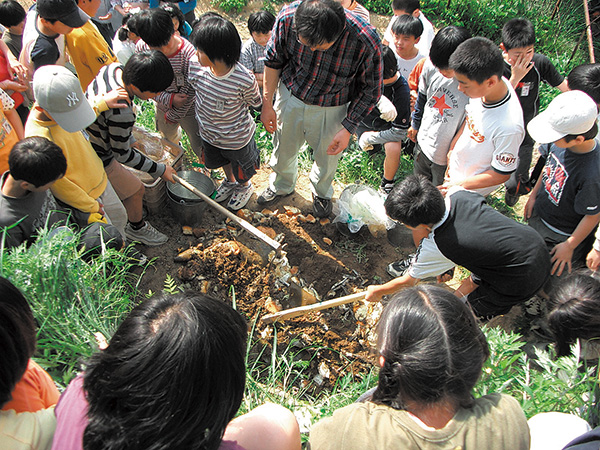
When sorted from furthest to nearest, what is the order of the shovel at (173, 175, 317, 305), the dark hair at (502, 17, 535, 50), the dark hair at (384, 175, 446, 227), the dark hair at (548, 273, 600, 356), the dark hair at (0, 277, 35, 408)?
the dark hair at (502, 17, 535, 50) < the shovel at (173, 175, 317, 305) < the dark hair at (384, 175, 446, 227) < the dark hair at (548, 273, 600, 356) < the dark hair at (0, 277, 35, 408)

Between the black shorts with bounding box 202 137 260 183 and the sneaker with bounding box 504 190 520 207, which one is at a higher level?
the black shorts with bounding box 202 137 260 183

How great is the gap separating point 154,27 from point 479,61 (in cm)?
253

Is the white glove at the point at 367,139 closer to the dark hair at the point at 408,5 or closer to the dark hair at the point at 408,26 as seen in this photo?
the dark hair at the point at 408,26

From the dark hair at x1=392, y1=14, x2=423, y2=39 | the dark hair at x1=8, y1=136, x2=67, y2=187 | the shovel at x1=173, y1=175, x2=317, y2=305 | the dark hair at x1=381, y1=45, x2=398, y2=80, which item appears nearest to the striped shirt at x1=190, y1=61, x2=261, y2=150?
the shovel at x1=173, y1=175, x2=317, y2=305

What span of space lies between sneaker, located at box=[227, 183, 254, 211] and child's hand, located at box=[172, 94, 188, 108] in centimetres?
93

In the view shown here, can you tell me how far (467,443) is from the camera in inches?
52.5

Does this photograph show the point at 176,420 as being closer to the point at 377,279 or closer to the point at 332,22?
the point at 332,22

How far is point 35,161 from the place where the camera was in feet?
7.22

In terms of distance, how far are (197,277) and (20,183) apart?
4.87 feet

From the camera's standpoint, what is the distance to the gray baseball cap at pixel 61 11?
322 centimetres

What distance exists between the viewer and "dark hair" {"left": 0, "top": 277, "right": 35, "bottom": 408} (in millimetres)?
1309

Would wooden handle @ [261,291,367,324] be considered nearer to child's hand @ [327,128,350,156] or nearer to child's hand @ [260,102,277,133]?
child's hand @ [327,128,350,156]

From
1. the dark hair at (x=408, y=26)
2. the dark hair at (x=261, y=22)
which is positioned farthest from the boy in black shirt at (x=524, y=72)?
the dark hair at (x=261, y=22)

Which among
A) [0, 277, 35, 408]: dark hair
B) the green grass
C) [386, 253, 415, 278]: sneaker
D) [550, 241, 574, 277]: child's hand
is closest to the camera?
[0, 277, 35, 408]: dark hair
